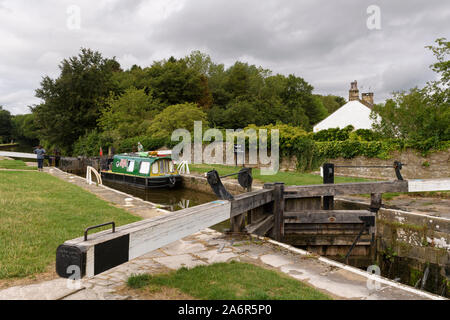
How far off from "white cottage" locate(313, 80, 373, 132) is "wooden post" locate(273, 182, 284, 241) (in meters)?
22.3

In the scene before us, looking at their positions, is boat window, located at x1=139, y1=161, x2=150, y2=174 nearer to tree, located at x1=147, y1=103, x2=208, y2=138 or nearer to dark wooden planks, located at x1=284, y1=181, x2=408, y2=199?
tree, located at x1=147, y1=103, x2=208, y2=138

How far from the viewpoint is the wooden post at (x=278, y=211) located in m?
7.08

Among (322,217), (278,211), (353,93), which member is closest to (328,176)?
(322,217)

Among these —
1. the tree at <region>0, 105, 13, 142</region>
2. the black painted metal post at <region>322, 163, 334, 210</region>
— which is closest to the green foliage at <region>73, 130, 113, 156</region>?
the black painted metal post at <region>322, 163, 334, 210</region>

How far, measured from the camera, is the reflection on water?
1381 centimetres

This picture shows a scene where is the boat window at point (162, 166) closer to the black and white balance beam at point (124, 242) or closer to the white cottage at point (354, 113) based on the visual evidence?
the black and white balance beam at point (124, 242)

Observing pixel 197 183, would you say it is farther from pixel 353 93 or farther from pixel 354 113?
pixel 353 93

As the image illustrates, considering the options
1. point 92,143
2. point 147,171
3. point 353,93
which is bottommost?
point 147,171

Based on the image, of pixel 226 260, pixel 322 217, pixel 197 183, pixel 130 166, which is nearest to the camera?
pixel 226 260

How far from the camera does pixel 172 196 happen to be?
51.4ft

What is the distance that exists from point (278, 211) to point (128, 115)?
29.1 m

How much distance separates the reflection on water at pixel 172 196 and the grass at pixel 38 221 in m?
5.06

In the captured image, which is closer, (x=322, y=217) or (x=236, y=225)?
(x=236, y=225)
